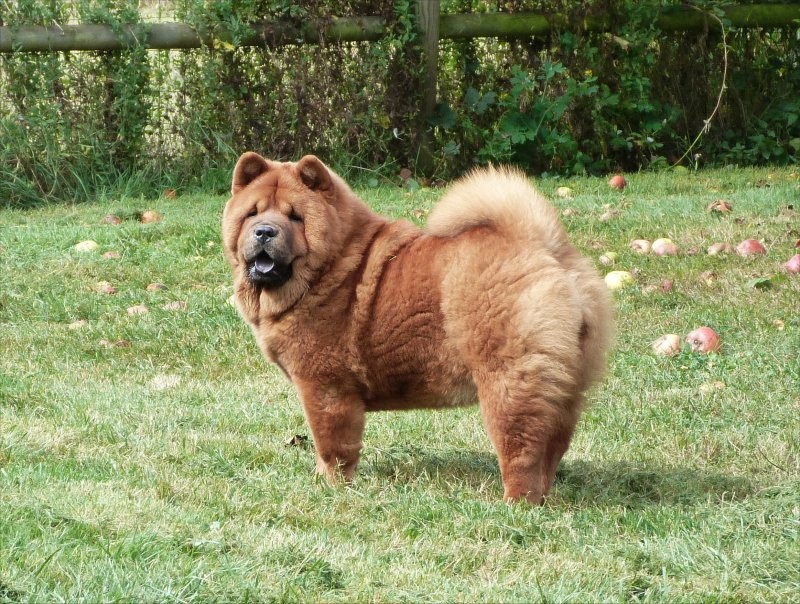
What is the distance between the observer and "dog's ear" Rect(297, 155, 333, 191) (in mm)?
4715

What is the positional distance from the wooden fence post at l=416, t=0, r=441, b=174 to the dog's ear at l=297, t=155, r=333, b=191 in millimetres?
6391

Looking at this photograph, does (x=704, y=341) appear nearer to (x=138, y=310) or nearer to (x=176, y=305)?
(x=176, y=305)

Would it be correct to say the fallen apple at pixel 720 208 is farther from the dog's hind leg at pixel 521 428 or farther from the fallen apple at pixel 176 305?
the dog's hind leg at pixel 521 428

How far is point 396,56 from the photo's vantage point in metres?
10.9

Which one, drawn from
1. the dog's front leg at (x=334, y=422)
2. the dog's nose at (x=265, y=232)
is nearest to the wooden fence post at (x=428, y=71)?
the dog's nose at (x=265, y=232)

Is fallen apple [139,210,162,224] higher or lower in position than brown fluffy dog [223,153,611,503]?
lower

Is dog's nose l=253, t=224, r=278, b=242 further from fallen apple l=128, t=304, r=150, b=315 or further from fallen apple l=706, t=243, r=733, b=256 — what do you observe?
fallen apple l=706, t=243, r=733, b=256

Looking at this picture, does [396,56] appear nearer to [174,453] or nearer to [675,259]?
[675,259]

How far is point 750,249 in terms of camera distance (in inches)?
306

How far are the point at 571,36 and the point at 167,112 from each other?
4.22 m

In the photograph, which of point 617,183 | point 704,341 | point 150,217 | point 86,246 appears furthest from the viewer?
point 617,183

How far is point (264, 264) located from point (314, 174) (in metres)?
0.47

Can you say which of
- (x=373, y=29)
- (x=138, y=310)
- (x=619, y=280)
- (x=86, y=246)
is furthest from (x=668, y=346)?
(x=373, y=29)

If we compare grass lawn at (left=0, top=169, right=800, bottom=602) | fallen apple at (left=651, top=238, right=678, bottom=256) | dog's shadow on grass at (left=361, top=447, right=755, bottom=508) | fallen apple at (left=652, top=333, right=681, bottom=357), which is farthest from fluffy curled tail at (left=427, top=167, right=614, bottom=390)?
fallen apple at (left=651, top=238, right=678, bottom=256)
